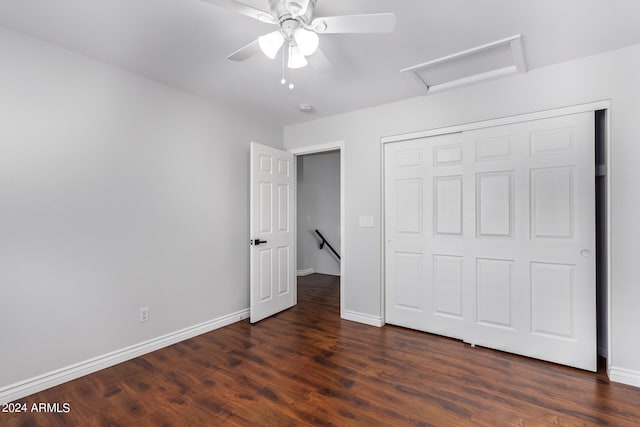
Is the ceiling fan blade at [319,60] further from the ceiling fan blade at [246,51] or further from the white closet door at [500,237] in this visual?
the white closet door at [500,237]

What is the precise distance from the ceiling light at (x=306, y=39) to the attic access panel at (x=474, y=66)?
119cm

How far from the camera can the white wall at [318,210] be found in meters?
6.01

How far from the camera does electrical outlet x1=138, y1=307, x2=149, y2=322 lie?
2.64 m

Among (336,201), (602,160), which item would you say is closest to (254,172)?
(336,201)

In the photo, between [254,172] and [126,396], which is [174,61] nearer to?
[254,172]

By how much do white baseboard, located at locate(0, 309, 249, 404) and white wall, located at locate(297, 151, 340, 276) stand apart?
302 centimetres

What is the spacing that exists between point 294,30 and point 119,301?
2469 millimetres

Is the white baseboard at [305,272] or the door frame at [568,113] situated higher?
the door frame at [568,113]

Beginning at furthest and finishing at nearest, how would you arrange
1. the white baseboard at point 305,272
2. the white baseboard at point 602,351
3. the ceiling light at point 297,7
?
the white baseboard at point 305,272 < the white baseboard at point 602,351 < the ceiling light at point 297,7

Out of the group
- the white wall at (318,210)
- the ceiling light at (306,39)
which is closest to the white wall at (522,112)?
the ceiling light at (306,39)

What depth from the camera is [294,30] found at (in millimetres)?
1623

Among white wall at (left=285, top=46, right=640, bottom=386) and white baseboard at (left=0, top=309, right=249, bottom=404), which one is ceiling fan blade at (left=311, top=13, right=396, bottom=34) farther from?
white baseboard at (left=0, top=309, right=249, bottom=404)

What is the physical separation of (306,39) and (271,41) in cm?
21

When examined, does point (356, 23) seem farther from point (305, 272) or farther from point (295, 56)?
point (305, 272)
